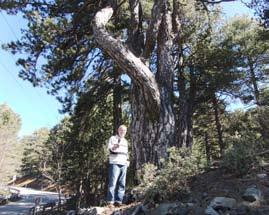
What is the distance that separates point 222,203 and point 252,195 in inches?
17.4

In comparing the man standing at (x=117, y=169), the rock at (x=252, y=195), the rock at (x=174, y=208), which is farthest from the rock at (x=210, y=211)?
the man standing at (x=117, y=169)

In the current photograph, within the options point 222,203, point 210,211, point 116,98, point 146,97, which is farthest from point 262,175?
point 116,98

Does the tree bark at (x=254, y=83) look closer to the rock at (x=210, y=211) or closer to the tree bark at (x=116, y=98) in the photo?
the tree bark at (x=116, y=98)

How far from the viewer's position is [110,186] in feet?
22.8

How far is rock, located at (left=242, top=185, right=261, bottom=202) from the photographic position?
4914 mm

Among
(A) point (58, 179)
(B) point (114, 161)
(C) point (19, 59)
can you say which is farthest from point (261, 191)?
(A) point (58, 179)

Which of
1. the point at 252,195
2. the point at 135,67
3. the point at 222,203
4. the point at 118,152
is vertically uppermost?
the point at 135,67

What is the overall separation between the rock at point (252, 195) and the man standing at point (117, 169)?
8.66ft

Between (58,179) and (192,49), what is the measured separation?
1592cm

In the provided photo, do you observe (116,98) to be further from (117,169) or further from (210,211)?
(210,211)

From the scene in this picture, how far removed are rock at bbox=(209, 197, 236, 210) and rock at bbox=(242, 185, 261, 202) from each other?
8.2 inches

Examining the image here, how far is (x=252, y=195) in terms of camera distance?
495cm

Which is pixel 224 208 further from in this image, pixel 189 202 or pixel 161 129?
pixel 161 129

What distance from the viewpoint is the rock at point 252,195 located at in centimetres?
491
